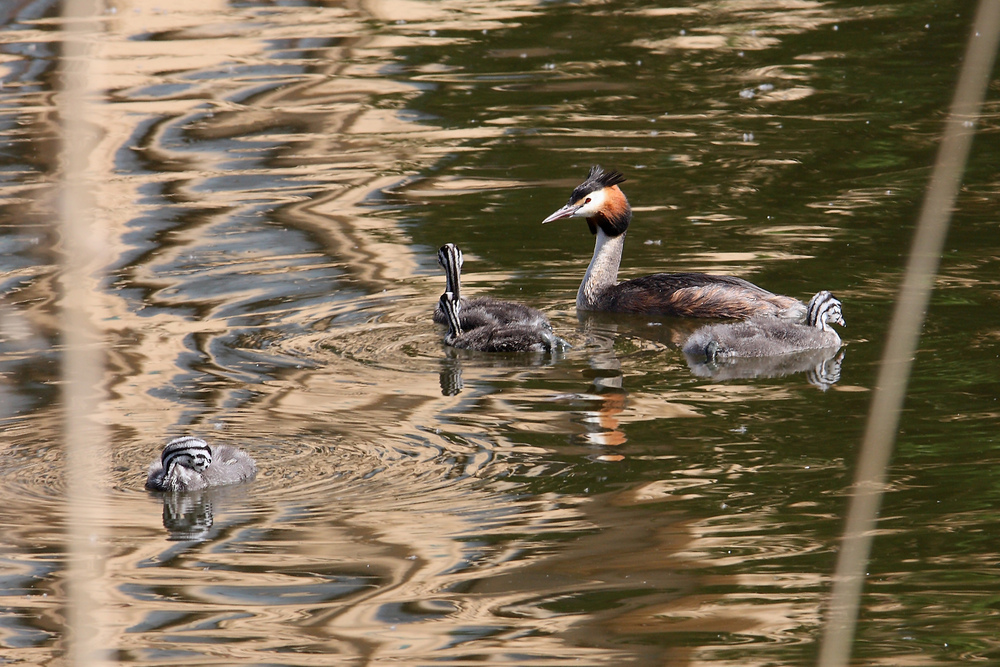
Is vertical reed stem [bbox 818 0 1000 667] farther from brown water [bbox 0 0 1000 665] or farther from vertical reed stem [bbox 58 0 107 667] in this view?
vertical reed stem [bbox 58 0 107 667]

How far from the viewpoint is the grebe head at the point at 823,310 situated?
26.7 feet

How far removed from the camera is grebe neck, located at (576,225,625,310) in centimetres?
927

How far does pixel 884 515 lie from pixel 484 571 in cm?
157

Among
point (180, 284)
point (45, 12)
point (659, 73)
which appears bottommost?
point (180, 284)

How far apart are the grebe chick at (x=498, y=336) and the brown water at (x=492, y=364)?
98 millimetres

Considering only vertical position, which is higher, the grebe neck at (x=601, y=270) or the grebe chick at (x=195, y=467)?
the grebe neck at (x=601, y=270)

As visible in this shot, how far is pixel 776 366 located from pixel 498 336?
1.48m

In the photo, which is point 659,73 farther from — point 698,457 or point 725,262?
point 698,457

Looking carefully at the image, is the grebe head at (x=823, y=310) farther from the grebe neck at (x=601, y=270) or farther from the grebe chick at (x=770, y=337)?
the grebe neck at (x=601, y=270)

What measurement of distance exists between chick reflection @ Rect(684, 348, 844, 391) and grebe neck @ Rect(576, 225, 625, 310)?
1212 millimetres

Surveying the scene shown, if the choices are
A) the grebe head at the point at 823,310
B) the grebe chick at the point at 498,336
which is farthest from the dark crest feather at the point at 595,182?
the grebe head at the point at 823,310

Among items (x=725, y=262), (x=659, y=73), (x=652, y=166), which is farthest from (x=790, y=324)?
(x=659, y=73)

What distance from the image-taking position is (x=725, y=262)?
9.75 meters

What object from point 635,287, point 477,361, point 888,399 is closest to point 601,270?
point 635,287
